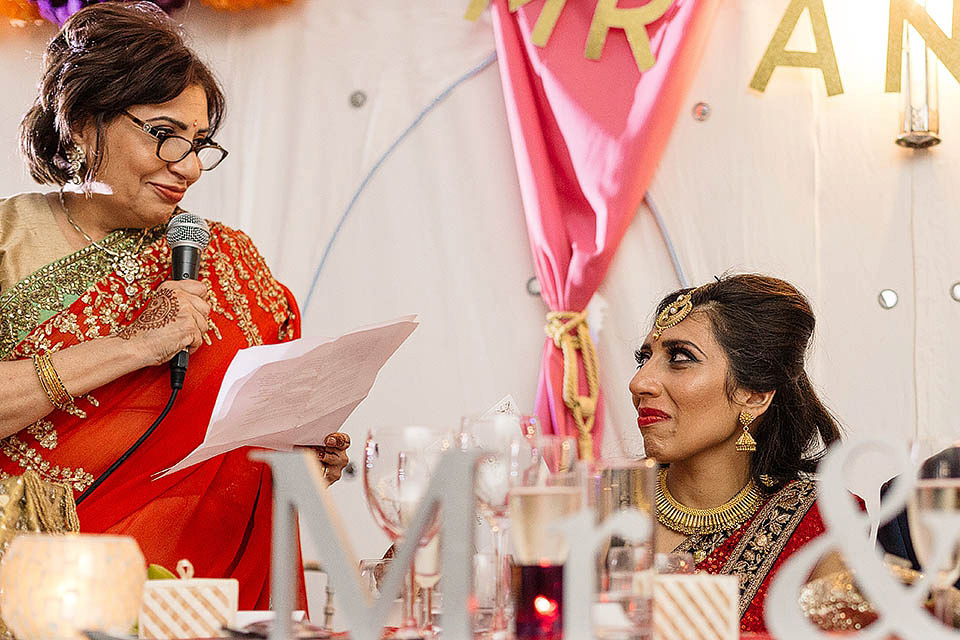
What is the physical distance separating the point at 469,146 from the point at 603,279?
49 centimetres

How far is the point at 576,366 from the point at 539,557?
5.56 feet

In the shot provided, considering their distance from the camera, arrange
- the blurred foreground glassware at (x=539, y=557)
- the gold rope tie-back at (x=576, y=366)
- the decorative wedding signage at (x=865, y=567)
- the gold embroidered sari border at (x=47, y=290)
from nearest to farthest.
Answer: the decorative wedding signage at (x=865, y=567), the blurred foreground glassware at (x=539, y=557), the gold embroidered sari border at (x=47, y=290), the gold rope tie-back at (x=576, y=366)

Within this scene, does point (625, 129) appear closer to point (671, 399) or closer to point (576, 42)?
point (576, 42)

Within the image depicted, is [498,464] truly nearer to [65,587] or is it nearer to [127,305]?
[65,587]

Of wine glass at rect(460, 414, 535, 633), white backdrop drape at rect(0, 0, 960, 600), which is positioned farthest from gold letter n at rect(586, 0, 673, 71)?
wine glass at rect(460, 414, 535, 633)

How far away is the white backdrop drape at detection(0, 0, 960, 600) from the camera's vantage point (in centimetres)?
247

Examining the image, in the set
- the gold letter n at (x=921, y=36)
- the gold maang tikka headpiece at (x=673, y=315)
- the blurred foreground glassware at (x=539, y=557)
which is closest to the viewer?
the blurred foreground glassware at (x=539, y=557)

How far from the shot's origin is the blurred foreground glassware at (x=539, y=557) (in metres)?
0.84

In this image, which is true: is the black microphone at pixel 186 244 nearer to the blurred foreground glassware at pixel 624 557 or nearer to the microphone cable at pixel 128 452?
the microphone cable at pixel 128 452

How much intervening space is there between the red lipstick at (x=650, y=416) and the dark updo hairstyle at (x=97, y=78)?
999 mm

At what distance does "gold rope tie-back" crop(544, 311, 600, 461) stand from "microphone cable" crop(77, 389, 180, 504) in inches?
38.2

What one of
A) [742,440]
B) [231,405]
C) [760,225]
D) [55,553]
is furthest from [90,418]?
[760,225]

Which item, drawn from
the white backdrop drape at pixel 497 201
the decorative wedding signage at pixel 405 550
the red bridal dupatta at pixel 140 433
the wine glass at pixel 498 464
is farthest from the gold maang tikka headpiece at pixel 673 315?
the decorative wedding signage at pixel 405 550

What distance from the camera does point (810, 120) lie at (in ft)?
8.34
